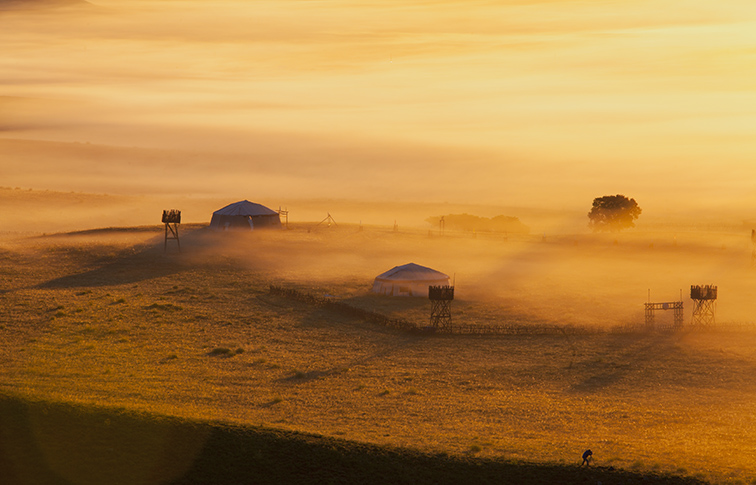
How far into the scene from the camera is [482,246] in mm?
123438

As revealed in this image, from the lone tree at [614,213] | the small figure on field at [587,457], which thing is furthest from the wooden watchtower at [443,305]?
the lone tree at [614,213]

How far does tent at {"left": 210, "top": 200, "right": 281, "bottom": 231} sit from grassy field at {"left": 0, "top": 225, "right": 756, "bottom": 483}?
467 centimetres

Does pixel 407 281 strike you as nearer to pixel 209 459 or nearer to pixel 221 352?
pixel 221 352

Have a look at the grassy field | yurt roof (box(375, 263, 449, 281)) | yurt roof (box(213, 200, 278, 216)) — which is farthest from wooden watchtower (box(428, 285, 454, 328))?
yurt roof (box(213, 200, 278, 216))

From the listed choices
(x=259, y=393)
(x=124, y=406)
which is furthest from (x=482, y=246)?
(x=124, y=406)

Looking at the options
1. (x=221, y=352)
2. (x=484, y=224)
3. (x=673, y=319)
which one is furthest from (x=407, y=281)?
(x=484, y=224)

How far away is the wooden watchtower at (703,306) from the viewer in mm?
78000

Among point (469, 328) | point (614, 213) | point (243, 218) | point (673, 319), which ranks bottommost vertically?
point (469, 328)

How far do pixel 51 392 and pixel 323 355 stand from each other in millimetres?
22230

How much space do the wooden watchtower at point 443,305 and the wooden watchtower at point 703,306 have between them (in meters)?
22.0

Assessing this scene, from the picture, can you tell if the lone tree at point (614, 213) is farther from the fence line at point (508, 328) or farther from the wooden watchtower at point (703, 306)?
the fence line at point (508, 328)

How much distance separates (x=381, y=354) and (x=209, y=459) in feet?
84.0

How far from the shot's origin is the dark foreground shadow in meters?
42.2

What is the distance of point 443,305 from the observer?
7694cm
